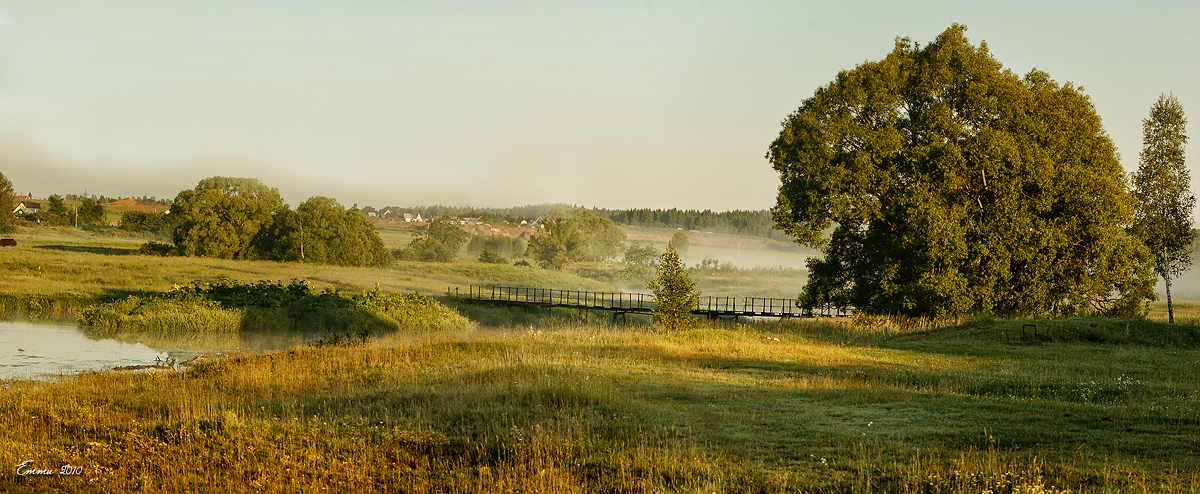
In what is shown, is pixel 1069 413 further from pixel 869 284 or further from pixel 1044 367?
pixel 869 284

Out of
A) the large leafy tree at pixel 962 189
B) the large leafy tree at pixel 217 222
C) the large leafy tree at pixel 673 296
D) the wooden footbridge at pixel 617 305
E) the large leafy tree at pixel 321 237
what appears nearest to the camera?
the large leafy tree at pixel 673 296

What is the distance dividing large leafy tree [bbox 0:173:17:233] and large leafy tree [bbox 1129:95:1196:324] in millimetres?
94209

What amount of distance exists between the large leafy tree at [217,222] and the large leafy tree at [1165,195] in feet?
229

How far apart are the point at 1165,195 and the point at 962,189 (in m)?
8.57

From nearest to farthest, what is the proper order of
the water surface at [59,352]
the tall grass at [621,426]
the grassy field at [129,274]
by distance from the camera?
the tall grass at [621,426] → the water surface at [59,352] → the grassy field at [129,274]

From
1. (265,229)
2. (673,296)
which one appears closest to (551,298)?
(673,296)

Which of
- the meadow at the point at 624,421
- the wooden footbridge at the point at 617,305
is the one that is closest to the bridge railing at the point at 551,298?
the wooden footbridge at the point at 617,305

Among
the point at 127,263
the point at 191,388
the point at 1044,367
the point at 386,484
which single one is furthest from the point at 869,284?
the point at 127,263

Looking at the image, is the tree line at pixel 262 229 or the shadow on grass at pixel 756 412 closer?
the shadow on grass at pixel 756 412

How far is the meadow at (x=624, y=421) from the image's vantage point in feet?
29.6

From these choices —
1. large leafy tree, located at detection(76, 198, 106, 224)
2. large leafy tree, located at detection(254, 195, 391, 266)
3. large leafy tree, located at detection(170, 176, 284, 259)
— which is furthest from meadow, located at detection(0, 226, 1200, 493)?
large leafy tree, located at detection(76, 198, 106, 224)

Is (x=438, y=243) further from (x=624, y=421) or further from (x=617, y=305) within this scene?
(x=624, y=421)
